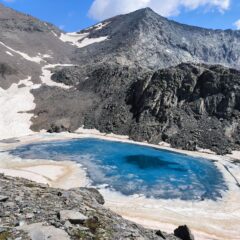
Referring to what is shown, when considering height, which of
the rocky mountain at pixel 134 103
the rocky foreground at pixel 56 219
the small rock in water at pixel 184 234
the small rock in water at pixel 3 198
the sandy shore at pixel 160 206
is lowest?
the sandy shore at pixel 160 206

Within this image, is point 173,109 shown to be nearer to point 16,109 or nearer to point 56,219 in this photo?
point 16,109

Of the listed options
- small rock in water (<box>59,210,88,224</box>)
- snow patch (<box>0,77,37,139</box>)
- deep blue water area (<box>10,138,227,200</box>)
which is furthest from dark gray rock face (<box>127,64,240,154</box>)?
small rock in water (<box>59,210,88,224</box>)

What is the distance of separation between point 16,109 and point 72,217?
322 ft

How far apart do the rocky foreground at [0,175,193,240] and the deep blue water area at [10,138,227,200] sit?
27.0 m

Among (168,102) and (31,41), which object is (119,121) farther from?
(31,41)

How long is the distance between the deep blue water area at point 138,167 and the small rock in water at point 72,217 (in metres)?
30.8

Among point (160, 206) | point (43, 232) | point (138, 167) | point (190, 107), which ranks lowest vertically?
point (160, 206)

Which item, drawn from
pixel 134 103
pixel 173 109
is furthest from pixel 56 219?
pixel 134 103

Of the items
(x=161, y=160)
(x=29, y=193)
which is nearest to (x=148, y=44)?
(x=161, y=160)

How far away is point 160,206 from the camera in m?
47.3

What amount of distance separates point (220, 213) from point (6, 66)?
11290cm

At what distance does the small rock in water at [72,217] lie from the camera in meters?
20.8

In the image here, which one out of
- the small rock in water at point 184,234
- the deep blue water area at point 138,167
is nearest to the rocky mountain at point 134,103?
the deep blue water area at point 138,167

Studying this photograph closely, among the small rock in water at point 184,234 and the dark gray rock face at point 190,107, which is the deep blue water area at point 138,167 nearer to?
the dark gray rock face at point 190,107
